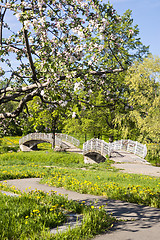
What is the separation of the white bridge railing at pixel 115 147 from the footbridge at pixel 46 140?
517 inches

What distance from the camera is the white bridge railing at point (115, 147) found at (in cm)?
2288

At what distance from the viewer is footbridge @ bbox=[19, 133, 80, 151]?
128 feet

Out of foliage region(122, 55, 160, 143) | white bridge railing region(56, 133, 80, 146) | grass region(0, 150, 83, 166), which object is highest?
foliage region(122, 55, 160, 143)

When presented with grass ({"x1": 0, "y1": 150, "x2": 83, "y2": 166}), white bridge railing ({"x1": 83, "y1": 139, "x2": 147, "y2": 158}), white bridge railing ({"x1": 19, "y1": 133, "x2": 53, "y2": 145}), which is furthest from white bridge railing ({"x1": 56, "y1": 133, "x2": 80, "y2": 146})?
white bridge railing ({"x1": 83, "y1": 139, "x2": 147, "y2": 158})

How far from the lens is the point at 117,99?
7.20 metres

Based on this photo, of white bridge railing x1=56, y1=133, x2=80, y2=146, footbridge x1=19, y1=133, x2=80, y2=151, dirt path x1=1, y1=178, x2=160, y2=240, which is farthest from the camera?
white bridge railing x1=56, y1=133, x2=80, y2=146

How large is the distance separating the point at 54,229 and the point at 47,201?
1.75 meters

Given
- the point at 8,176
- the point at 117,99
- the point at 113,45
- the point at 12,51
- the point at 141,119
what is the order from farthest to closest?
the point at 141,119 → the point at 8,176 → the point at 12,51 → the point at 117,99 → the point at 113,45

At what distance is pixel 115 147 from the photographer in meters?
24.2

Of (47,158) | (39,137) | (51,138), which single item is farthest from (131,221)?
(39,137)

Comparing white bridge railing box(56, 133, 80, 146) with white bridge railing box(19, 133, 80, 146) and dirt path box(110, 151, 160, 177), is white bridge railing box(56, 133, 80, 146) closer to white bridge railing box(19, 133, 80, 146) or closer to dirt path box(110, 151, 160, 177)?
white bridge railing box(19, 133, 80, 146)

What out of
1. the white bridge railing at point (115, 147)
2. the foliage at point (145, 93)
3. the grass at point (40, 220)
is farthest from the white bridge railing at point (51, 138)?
the grass at point (40, 220)

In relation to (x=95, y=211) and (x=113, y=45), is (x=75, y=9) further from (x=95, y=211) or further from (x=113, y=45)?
(x=95, y=211)

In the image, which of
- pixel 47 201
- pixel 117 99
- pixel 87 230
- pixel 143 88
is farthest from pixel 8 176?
pixel 143 88
